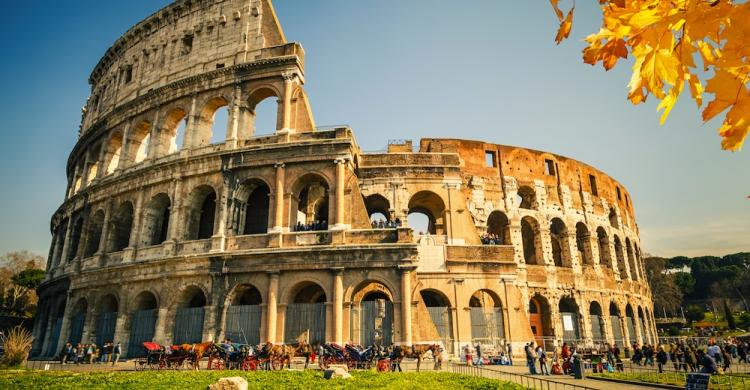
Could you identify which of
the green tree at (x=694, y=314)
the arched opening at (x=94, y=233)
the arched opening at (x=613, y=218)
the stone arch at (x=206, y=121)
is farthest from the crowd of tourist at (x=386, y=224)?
the green tree at (x=694, y=314)

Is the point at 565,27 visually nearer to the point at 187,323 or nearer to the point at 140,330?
the point at 187,323

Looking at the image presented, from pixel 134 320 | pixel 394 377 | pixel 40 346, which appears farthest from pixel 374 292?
pixel 40 346

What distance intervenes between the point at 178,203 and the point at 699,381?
726 inches

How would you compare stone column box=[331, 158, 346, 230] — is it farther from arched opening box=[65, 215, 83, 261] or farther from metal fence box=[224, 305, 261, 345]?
arched opening box=[65, 215, 83, 261]

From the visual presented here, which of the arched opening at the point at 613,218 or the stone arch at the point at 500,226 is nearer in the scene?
the stone arch at the point at 500,226

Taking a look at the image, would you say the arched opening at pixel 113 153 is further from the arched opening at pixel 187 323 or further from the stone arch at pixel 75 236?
the arched opening at pixel 187 323

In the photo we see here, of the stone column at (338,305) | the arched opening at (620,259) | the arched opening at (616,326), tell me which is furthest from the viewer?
the arched opening at (620,259)

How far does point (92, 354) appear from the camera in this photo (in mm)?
16703

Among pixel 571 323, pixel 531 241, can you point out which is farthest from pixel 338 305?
pixel 531 241

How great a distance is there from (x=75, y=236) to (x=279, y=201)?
14.4 metres

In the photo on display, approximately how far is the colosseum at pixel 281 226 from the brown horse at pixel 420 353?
0.60 metres

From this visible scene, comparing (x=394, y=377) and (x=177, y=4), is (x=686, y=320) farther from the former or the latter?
(x=177, y=4)

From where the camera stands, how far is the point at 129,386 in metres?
8.95

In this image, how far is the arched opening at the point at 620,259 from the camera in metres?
26.3
